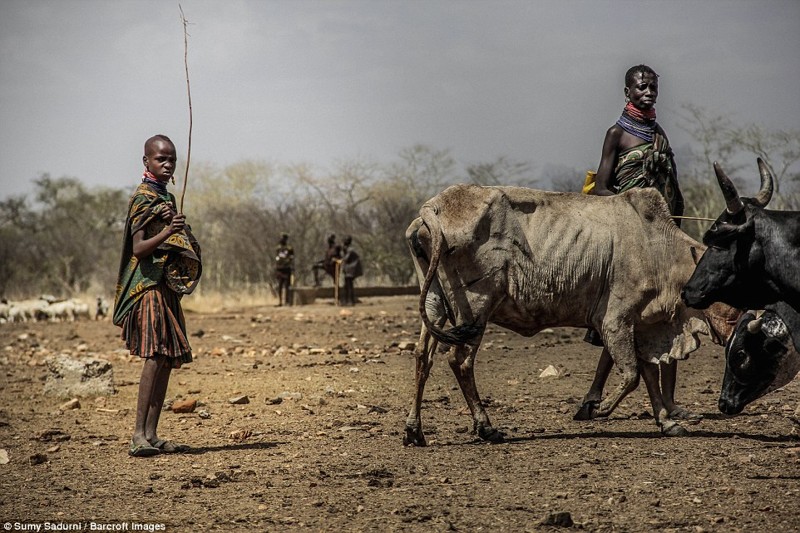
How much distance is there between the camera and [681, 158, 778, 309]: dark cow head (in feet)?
17.8

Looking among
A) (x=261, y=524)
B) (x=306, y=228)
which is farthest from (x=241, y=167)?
(x=261, y=524)

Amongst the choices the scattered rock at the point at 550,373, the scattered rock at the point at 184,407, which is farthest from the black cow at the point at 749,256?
the scattered rock at the point at 184,407

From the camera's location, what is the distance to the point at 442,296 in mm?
7082

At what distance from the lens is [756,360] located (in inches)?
249

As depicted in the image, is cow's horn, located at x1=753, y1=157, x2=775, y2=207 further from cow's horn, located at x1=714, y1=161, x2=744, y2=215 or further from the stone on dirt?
the stone on dirt

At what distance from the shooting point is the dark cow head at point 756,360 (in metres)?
6.26

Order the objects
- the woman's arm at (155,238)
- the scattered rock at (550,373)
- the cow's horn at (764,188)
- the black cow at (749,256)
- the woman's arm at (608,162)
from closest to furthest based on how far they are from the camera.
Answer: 1. the black cow at (749,256)
2. the cow's horn at (764,188)
3. the woman's arm at (155,238)
4. the woman's arm at (608,162)
5. the scattered rock at (550,373)

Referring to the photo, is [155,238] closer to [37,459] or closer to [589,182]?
[37,459]

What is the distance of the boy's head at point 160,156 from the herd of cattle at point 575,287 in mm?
1601

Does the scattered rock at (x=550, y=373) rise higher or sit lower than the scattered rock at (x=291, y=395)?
higher

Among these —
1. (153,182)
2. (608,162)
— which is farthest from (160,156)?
(608,162)

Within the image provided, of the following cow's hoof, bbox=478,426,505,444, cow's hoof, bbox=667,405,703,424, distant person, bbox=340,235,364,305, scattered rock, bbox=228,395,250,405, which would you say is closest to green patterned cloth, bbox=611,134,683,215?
cow's hoof, bbox=667,405,703,424

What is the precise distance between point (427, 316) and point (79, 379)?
4525 mm

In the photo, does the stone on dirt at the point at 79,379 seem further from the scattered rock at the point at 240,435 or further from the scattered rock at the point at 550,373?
the scattered rock at the point at 550,373
